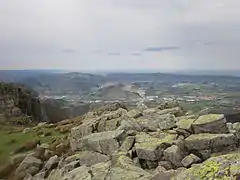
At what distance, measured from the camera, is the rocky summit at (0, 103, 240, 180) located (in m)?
14.0

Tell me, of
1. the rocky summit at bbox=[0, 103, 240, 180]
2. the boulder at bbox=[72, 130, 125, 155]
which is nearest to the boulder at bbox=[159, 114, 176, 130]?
the rocky summit at bbox=[0, 103, 240, 180]

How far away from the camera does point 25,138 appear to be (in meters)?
42.0

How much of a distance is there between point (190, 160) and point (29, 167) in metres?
14.2

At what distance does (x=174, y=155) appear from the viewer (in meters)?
18.7

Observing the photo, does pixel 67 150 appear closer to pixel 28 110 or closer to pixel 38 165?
pixel 38 165

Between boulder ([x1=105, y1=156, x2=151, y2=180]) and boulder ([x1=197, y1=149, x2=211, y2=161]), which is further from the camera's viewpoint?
boulder ([x1=197, y1=149, x2=211, y2=161])

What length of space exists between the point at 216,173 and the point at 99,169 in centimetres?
721

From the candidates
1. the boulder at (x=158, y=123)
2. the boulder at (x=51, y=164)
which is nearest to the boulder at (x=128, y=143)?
the boulder at (x=158, y=123)

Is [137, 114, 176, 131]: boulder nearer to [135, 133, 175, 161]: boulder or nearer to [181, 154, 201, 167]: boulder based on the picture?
[135, 133, 175, 161]: boulder

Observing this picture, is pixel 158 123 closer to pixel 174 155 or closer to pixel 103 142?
pixel 103 142

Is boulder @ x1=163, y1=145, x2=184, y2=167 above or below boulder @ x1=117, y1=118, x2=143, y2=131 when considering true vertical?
below

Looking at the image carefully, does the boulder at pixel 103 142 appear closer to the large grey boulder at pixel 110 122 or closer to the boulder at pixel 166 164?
the large grey boulder at pixel 110 122

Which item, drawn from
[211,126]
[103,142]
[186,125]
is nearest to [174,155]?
[211,126]

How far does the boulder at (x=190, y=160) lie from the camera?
17844 millimetres
